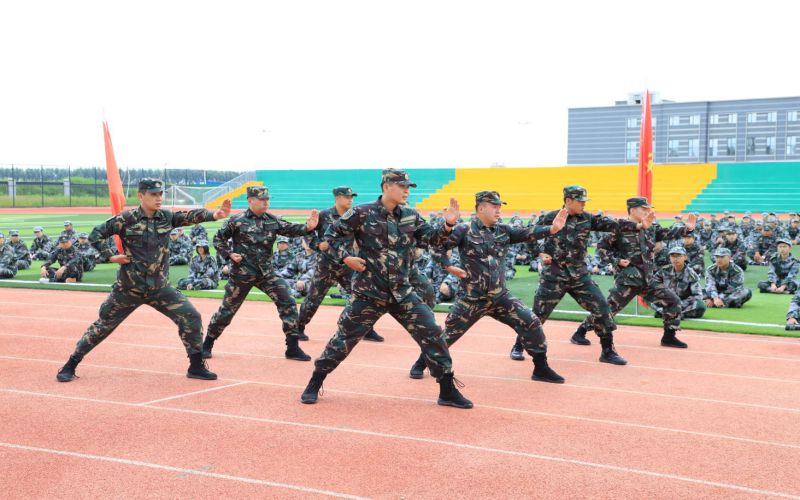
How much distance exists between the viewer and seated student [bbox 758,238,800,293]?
16266 mm

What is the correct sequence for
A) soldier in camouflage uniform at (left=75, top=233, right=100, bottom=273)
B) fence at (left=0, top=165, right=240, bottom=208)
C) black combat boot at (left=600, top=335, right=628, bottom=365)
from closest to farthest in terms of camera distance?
black combat boot at (left=600, top=335, right=628, bottom=365)
soldier in camouflage uniform at (left=75, top=233, right=100, bottom=273)
fence at (left=0, top=165, right=240, bottom=208)

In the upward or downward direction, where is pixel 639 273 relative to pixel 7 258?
upward

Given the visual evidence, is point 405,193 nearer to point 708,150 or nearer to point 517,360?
point 517,360

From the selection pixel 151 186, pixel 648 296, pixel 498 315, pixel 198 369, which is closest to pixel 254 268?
pixel 198 369

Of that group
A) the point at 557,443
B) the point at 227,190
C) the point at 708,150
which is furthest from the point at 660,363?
the point at 708,150

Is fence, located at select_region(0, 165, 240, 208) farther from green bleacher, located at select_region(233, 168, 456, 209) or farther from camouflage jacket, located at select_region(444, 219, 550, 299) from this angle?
camouflage jacket, located at select_region(444, 219, 550, 299)

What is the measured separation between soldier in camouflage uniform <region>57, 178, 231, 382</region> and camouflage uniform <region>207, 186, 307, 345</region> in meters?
1.21

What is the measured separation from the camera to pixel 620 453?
595 centimetres

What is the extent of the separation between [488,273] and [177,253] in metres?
17.4

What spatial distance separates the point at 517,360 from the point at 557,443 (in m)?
3.47

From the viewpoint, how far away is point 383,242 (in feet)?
23.0

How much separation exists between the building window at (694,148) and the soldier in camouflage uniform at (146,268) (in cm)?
7470

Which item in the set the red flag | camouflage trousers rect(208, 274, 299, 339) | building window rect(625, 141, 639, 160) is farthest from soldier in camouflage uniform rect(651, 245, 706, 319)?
building window rect(625, 141, 639, 160)

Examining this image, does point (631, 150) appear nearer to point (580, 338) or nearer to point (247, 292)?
point (580, 338)
